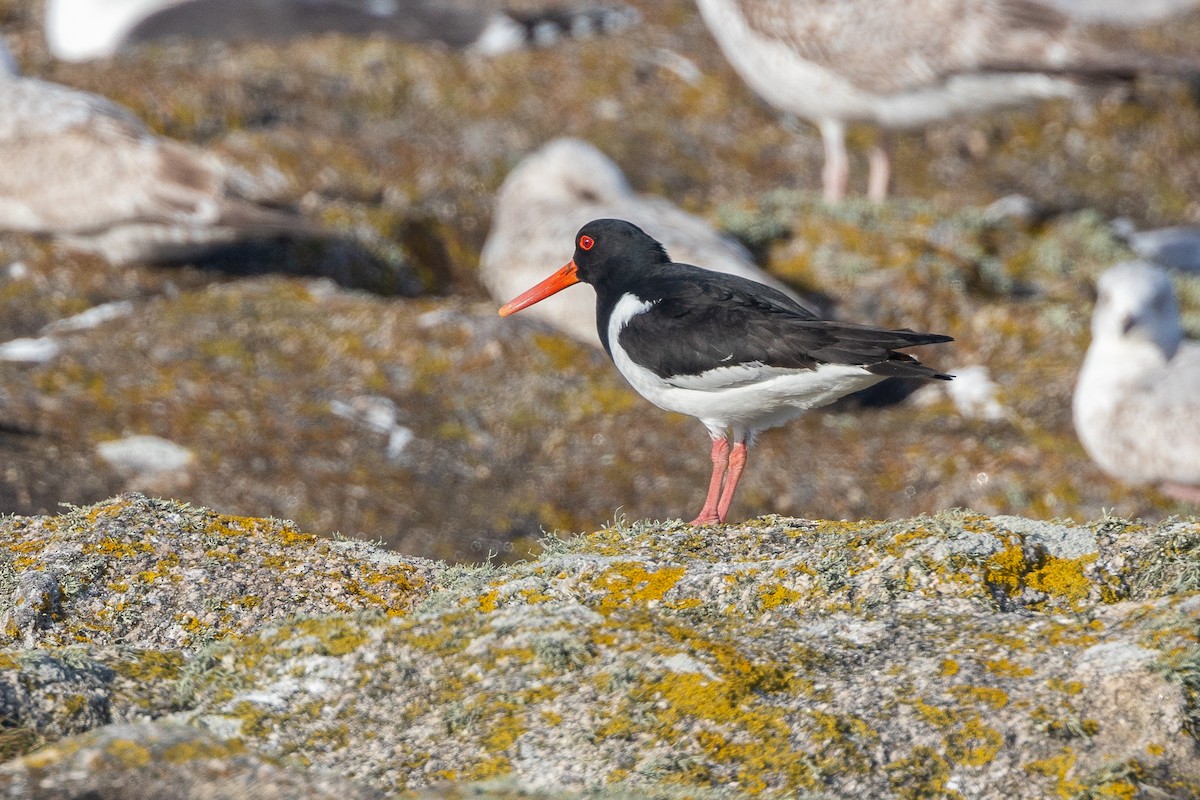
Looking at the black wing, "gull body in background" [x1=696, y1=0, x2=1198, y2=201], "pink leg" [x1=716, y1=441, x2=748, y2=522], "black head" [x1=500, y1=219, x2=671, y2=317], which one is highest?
"gull body in background" [x1=696, y1=0, x2=1198, y2=201]

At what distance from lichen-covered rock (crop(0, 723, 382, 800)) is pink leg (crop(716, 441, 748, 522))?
11.0ft

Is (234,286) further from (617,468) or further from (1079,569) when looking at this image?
(1079,569)

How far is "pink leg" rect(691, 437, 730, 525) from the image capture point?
6711mm

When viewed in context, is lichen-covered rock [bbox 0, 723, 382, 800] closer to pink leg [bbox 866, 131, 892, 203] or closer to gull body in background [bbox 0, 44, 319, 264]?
gull body in background [bbox 0, 44, 319, 264]

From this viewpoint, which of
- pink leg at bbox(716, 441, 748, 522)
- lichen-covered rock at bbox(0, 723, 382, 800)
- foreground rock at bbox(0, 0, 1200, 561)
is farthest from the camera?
foreground rock at bbox(0, 0, 1200, 561)

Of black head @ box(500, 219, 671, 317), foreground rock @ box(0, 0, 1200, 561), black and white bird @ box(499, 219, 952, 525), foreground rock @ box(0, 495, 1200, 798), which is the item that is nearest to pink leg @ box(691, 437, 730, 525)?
black and white bird @ box(499, 219, 952, 525)

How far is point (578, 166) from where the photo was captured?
1367 cm

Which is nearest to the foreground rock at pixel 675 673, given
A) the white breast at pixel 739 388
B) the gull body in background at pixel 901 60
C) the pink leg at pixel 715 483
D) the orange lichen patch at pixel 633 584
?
the orange lichen patch at pixel 633 584

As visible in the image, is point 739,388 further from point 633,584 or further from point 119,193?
point 119,193

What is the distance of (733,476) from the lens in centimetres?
704

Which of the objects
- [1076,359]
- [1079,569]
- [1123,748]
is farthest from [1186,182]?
[1123,748]

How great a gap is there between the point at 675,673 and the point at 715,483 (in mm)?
2712

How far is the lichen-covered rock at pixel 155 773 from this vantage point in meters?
3.62

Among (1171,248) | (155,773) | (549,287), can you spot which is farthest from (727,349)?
(1171,248)
